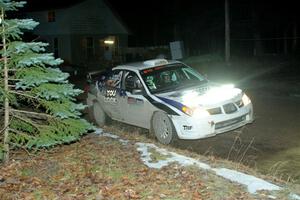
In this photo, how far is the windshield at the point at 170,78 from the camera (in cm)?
966

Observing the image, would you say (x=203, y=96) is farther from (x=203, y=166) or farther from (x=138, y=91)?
(x=203, y=166)

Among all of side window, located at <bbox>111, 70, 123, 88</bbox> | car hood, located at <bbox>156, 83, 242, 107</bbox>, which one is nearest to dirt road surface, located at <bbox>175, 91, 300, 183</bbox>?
car hood, located at <bbox>156, 83, 242, 107</bbox>

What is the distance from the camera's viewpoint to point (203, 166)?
21.2 feet

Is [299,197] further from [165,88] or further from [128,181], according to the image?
[165,88]

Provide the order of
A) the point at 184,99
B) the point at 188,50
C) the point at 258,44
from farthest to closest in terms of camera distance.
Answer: the point at 188,50 < the point at 258,44 < the point at 184,99

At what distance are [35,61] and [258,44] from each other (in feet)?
84.1

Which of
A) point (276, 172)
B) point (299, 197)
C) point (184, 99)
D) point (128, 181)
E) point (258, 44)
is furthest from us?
point (258, 44)

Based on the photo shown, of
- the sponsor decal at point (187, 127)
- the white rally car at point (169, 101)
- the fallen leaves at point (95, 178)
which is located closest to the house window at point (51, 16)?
the white rally car at point (169, 101)

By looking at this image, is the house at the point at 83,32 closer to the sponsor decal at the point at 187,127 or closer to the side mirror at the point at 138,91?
the side mirror at the point at 138,91

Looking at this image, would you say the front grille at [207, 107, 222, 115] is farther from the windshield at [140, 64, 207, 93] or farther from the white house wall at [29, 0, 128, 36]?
the white house wall at [29, 0, 128, 36]

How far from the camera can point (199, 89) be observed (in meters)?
9.19

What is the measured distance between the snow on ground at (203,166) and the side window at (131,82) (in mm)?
1630

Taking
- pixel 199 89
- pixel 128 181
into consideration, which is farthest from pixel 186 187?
pixel 199 89

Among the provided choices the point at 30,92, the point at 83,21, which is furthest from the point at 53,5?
the point at 30,92
